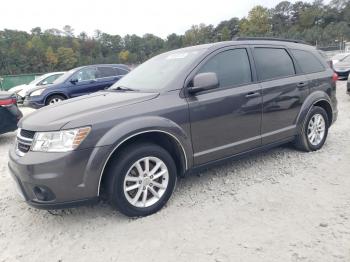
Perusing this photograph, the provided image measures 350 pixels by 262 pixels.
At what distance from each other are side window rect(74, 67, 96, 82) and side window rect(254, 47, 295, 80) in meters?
8.06

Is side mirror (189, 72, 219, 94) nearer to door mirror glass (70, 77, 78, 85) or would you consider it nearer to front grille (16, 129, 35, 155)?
front grille (16, 129, 35, 155)

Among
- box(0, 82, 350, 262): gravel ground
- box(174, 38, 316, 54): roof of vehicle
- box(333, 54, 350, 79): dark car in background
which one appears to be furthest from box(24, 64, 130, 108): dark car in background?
box(333, 54, 350, 79): dark car in background

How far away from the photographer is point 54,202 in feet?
9.41

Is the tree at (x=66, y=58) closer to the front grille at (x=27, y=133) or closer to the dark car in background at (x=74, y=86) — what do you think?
the dark car in background at (x=74, y=86)

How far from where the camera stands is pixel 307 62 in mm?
4844

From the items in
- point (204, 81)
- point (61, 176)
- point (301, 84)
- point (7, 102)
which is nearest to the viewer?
point (61, 176)

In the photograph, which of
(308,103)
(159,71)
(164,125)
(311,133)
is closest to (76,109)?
(164,125)

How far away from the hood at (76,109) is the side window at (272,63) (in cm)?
158

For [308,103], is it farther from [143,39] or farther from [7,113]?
[143,39]

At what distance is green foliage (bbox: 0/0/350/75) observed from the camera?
56219 mm

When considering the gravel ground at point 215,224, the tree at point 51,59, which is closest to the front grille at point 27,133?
the gravel ground at point 215,224

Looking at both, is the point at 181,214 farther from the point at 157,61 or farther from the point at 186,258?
the point at 157,61

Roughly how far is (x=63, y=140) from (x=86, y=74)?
8.96 metres

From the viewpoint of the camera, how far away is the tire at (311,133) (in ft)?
15.4
